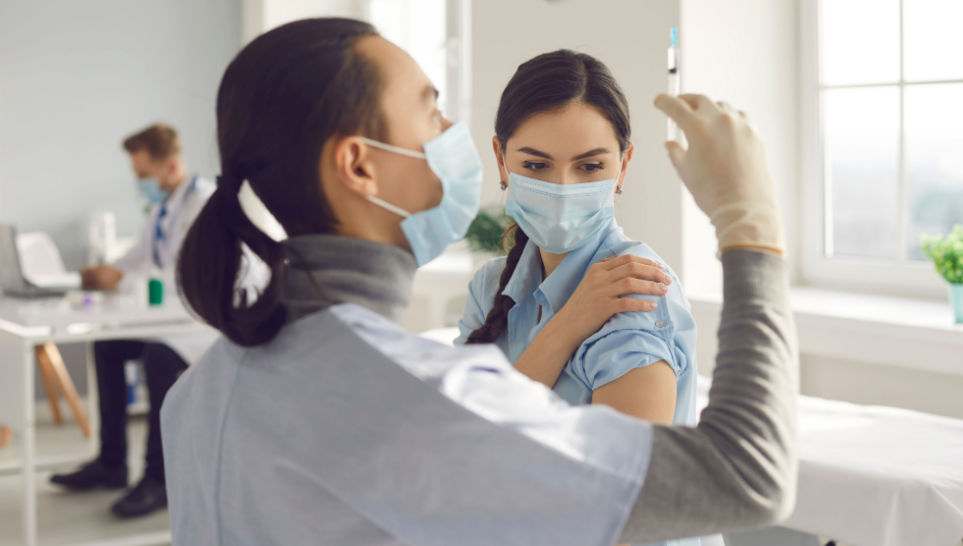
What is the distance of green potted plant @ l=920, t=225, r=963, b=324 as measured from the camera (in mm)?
2551

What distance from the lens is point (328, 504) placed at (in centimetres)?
77

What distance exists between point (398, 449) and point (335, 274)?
0.65ft

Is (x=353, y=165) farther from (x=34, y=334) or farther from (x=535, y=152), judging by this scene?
(x=34, y=334)

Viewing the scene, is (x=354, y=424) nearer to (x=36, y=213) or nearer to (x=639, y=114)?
(x=639, y=114)

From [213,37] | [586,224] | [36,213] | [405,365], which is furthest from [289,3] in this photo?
[405,365]

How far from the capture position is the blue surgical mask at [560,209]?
128cm

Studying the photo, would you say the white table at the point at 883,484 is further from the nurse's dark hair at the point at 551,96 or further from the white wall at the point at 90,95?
the white wall at the point at 90,95

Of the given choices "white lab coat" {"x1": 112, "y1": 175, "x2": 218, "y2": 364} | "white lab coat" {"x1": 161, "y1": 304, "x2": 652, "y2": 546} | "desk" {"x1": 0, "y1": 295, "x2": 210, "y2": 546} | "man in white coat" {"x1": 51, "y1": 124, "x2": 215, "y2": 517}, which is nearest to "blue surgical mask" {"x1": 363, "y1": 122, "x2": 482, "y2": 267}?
"white lab coat" {"x1": 161, "y1": 304, "x2": 652, "y2": 546}

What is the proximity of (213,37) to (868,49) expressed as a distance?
419cm

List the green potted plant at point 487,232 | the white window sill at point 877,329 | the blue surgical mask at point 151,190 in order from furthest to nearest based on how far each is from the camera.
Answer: the blue surgical mask at point 151,190, the green potted plant at point 487,232, the white window sill at point 877,329

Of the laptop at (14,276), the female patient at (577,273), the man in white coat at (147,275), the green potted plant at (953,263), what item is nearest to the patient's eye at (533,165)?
the female patient at (577,273)

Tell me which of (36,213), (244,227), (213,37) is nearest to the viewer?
(244,227)

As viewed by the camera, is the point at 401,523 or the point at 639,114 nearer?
the point at 401,523

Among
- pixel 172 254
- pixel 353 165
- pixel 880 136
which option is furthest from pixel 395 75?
pixel 172 254
